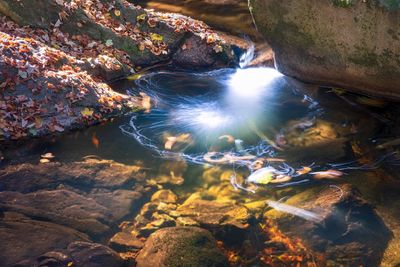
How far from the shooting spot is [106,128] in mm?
6992

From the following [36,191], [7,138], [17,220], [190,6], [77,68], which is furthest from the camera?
[190,6]

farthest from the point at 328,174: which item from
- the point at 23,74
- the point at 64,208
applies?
the point at 23,74

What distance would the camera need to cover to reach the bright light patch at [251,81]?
332 inches

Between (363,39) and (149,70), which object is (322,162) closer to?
(363,39)

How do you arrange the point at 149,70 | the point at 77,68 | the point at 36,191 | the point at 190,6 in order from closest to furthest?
the point at 36,191, the point at 77,68, the point at 149,70, the point at 190,6

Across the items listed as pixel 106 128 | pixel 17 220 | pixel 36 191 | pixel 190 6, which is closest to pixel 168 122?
pixel 106 128

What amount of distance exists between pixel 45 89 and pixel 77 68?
39.8 inches

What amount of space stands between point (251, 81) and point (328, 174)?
3.79 metres

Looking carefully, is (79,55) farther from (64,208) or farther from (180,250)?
(180,250)

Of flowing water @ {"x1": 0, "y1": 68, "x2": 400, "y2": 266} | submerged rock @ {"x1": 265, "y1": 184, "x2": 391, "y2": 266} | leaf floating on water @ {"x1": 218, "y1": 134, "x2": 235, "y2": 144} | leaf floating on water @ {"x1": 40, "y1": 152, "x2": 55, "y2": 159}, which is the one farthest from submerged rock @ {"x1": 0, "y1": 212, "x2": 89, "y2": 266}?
leaf floating on water @ {"x1": 218, "y1": 134, "x2": 235, "y2": 144}

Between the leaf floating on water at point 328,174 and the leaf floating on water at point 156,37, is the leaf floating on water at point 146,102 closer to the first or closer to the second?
the leaf floating on water at point 156,37

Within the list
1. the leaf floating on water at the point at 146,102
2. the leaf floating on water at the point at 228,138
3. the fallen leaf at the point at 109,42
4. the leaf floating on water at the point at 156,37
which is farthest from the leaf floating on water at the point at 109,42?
the leaf floating on water at the point at 228,138

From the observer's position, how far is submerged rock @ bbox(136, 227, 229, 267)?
4383 millimetres

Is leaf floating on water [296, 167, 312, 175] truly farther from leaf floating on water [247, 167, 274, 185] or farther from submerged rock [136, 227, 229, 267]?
submerged rock [136, 227, 229, 267]
